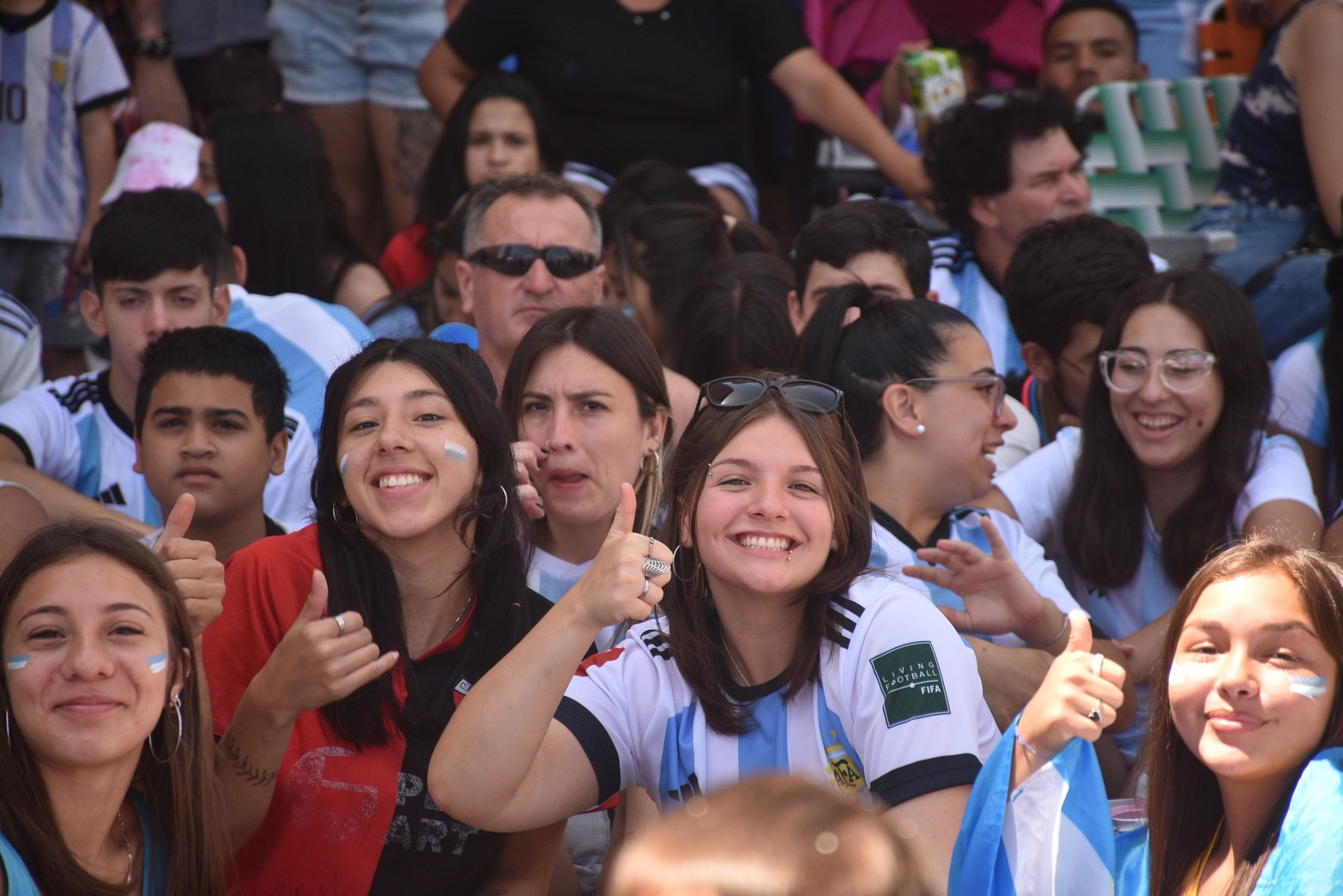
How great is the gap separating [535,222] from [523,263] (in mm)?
135

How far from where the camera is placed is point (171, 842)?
2398 millimetres

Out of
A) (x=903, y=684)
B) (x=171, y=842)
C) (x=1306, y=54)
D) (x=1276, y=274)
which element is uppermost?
(x=1306, y=54)

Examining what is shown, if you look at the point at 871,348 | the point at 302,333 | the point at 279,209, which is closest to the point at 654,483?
the point at 871,348

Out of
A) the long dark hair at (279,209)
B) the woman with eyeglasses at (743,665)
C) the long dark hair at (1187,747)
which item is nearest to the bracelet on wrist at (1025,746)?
the woman with eyeglasses at (743,665)

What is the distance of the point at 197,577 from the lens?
8.23ft

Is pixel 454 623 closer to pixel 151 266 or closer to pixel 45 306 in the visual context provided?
pixel 151 266

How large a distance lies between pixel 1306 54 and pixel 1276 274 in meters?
0.68

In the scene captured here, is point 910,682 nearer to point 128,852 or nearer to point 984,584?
point 984,584

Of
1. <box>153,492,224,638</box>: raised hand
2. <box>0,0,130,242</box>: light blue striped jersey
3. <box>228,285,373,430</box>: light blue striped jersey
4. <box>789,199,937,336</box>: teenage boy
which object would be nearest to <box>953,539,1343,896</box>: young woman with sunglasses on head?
<box>153,492,224,638</box>: raised hand

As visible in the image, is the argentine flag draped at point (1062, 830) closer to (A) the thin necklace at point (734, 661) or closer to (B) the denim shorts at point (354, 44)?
(A) the thin necklace at point (734, 661)

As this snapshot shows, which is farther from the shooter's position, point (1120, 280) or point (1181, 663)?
point (1120, 280)

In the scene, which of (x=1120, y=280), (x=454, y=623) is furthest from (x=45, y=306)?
(x=1120, y=280)

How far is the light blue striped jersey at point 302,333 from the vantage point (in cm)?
410

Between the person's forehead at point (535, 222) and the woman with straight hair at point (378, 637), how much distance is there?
4.03ft
